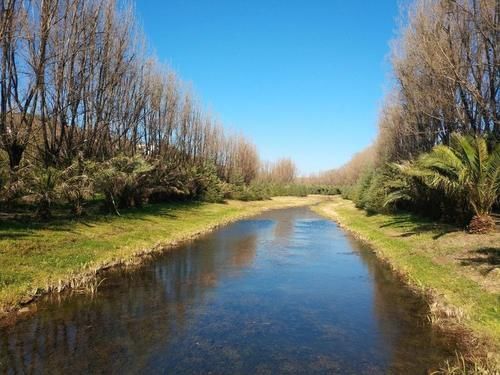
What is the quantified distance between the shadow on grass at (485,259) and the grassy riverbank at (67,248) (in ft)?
33.7

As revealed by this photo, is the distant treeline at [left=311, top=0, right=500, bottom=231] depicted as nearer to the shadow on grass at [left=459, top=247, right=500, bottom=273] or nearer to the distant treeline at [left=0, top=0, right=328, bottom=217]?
the shadow on grass at [left=459, top=247, right=500, bottom=273]

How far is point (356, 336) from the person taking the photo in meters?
7.76

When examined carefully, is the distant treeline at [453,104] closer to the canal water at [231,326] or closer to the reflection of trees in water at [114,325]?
the canal water at [231,326]

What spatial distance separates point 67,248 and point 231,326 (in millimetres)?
6985

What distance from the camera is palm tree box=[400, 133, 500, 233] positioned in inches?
596

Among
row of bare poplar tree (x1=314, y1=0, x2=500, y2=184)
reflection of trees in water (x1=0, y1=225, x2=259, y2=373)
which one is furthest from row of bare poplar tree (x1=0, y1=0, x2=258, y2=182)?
row of bare poplar tree (x1=314, y1=0, x2=500, y2=184)

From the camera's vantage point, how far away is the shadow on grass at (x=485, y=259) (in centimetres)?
1107

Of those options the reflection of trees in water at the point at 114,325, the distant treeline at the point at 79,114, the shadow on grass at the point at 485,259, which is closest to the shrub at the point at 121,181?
the distant treeline at the point at 79,114

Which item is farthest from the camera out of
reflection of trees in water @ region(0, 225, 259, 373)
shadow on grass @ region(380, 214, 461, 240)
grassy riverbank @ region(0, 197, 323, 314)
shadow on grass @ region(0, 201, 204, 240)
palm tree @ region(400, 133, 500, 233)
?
shadow on grass @ region(380, 214, 461, 240)

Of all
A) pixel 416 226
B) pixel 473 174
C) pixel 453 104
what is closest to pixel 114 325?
pixel 473 174

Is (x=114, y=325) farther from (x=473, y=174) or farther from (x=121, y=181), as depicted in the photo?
(x=121, y=181)

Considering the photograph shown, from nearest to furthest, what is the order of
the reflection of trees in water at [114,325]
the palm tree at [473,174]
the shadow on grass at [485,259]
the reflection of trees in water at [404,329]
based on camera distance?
the reflection of trees in water at [114,325], the reflection of trees in water at [404,329], the shadow on grass at [485,259], the palm tree at [473,174]

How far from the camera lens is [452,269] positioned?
11445 mm

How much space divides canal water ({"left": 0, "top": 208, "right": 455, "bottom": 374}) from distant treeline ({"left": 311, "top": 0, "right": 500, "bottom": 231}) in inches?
215
